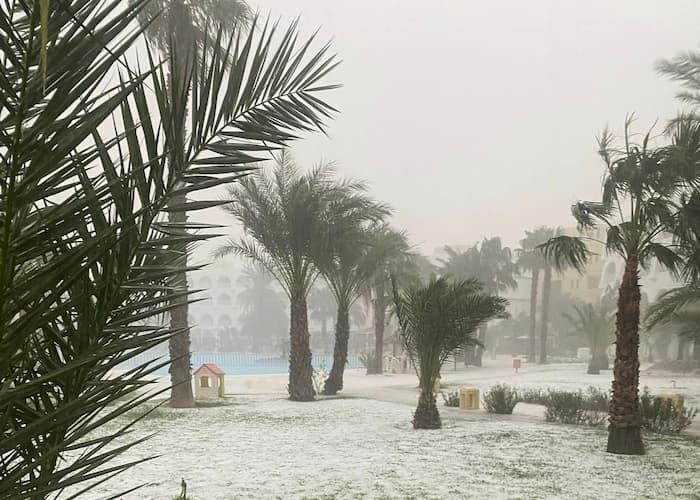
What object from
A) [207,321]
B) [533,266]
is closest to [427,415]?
[533,266]

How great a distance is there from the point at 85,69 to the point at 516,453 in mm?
7872

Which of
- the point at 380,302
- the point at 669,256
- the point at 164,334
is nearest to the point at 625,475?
the point at 669,256

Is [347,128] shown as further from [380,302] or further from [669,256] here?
[669,256]

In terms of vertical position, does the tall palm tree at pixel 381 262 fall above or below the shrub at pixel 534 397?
above

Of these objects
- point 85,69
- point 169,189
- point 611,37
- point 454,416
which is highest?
point 611,37

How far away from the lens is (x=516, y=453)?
7.90 m

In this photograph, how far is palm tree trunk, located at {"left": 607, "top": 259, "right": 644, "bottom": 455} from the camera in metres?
7.95

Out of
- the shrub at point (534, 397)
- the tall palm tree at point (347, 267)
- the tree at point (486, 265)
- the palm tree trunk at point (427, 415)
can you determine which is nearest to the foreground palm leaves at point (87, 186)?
the palm tree trunk at point (427, 415)

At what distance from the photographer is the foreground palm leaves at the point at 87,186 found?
971 mm

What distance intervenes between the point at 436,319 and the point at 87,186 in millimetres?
9115

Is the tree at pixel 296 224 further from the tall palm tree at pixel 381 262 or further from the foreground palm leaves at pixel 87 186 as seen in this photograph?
the foreground palm leaves at pixel 87 186

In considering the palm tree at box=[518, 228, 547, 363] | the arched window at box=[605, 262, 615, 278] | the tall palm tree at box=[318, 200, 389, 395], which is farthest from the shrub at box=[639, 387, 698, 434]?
the arched window at box=[605, 262, 615, 278]

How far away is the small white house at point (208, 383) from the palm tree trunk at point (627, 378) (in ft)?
31.3

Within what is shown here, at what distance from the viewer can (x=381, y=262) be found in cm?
1560
